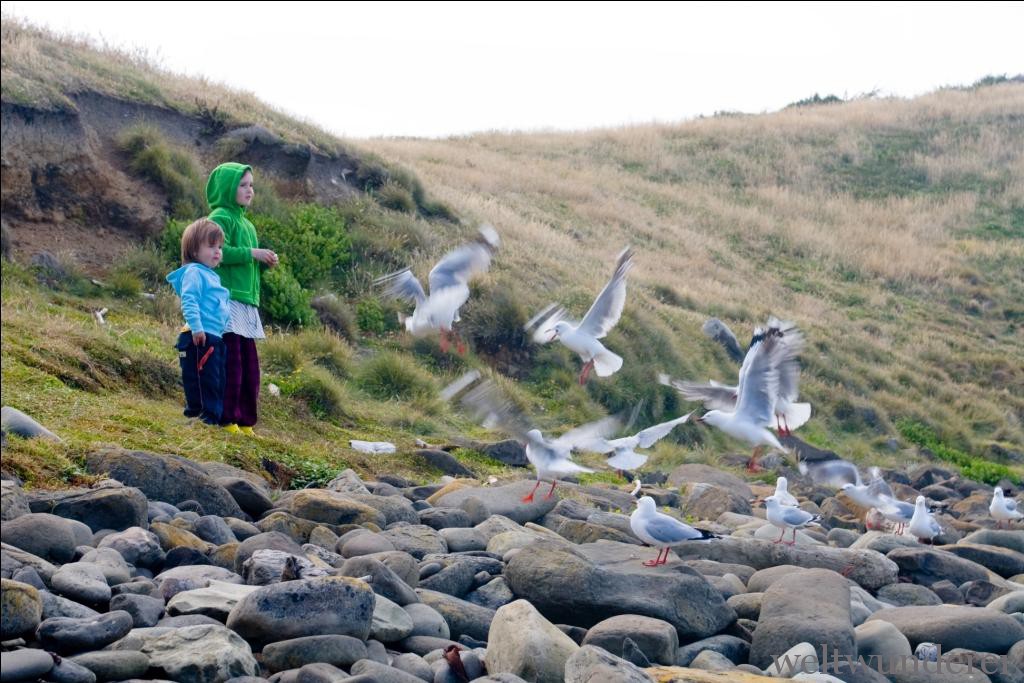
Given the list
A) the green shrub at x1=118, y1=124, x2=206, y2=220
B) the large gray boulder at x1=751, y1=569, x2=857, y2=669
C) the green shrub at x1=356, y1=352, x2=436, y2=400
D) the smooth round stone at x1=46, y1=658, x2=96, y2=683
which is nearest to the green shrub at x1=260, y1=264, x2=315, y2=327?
the green shrub at x1=356, y1=352, x2=436, y2=400

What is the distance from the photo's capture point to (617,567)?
6.36 m

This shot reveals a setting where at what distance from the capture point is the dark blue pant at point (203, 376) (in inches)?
297

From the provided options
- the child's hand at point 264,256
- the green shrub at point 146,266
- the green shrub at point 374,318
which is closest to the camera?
the child's hand at point 264,256

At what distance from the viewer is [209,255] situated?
290 inches

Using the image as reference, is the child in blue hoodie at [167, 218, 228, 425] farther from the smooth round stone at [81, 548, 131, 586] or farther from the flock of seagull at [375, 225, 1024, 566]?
the smooth round stone at [81, 548, 131, 586]

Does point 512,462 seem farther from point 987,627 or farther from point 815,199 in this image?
point 815,199

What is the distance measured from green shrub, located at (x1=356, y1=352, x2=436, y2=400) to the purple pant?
350 centimetres

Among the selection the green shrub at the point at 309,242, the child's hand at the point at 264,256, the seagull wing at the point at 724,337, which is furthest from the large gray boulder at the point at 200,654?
the seagull wing at the point at 724,337

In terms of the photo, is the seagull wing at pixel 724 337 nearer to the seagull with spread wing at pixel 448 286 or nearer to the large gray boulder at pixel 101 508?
the seagull with spread wing at pixel 448 286

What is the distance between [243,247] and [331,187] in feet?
27.7

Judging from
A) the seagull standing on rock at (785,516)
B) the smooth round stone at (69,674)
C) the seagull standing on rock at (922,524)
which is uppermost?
the smooth round stone at (69,674)

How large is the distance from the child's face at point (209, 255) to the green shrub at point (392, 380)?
14.9 feet

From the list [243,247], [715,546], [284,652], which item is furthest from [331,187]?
[284,652]

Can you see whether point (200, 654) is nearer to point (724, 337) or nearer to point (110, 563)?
point (110, 563)
